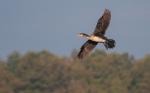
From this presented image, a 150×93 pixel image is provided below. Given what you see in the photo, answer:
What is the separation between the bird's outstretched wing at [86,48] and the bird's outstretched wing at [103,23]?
320 mm

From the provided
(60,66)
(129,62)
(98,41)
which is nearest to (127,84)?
(60,66)

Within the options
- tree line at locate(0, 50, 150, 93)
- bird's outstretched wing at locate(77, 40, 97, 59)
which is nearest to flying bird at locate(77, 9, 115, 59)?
bird's outstretched wing at locate(77, 40, 97, 59)

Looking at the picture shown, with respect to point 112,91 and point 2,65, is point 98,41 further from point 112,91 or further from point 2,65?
point 2,65

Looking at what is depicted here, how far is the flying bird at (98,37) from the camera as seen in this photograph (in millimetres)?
29109

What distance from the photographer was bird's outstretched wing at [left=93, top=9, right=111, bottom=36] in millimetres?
29656

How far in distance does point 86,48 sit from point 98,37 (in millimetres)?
530

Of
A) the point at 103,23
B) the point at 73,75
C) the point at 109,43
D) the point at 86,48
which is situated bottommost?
the point at 109,43

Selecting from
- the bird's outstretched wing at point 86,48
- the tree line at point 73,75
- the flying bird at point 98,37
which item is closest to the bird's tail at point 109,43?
the flying bird at point 98,37

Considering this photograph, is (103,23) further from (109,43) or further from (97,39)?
(109,43)

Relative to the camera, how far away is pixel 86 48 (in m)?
29.6

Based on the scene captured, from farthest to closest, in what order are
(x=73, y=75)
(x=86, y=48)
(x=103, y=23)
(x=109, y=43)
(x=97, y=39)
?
(x=73, y=75) → (x=103, y=23) → (x=86, y=48) → (x=97, y=39) → (x=109, y=43)

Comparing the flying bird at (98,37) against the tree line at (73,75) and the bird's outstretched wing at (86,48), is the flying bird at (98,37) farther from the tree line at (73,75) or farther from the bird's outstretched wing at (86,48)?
the tree line at (73,75)

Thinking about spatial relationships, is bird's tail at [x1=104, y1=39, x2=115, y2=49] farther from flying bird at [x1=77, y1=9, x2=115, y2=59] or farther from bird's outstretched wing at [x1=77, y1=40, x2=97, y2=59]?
bird's outstretched wing at [x1=77, y1=40, x2=97, y2=59]

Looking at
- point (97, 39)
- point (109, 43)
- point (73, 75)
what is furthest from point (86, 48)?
point (73, 75)
